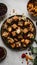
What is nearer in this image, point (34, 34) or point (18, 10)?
point (34, 34)

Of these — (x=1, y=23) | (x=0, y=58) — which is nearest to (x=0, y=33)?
(x=1, y=23)

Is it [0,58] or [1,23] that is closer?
[0,58]

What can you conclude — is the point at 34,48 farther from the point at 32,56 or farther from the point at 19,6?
the point at 19,6

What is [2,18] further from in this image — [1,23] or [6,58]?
[6,58]

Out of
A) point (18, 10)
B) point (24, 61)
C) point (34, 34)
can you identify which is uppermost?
point (18, 10)

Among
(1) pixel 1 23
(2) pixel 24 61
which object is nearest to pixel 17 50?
(2) pixel 24 61

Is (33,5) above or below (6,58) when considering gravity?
above

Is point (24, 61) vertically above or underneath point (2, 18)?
underneath

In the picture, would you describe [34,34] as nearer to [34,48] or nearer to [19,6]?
[34,48]
